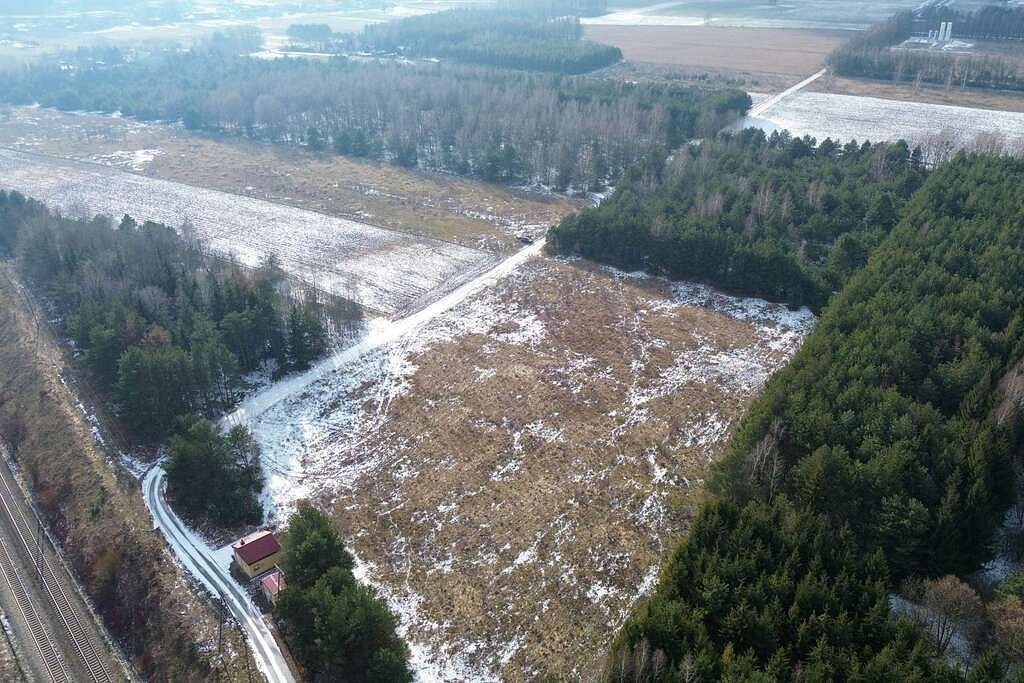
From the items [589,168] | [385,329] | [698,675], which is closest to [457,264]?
[385,329]

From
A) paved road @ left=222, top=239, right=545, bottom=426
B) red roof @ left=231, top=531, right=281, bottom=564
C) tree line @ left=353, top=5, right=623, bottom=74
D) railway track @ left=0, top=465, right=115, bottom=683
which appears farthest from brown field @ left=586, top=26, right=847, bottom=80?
railway track @ left=0, top=465, right=115, bottom=683

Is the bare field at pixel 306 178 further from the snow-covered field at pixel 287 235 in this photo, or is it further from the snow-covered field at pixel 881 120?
the snow-covered field at pixel 881 120

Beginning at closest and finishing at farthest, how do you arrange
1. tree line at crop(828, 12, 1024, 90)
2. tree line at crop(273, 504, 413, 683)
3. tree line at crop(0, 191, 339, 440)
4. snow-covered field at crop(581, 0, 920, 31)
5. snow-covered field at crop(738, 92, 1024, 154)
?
1. tree line at crop(273, 504, 413, 683)
2. tree line at crop(0, 191, 339, 440)
3. snow-covered field at crop(738, 92, 1024, 154)
4. tree line at crop(828, 12, 1024, 90)
5. snow-covered field at crop(581, 0, 920, 31)

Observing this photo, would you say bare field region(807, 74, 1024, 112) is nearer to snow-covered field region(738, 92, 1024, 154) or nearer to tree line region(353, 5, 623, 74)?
snow-covered field region(738, 92, 1024, 154)

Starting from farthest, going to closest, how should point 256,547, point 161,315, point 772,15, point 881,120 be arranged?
point 772,15 < point 881,120 < point 161,315 < point 256,547

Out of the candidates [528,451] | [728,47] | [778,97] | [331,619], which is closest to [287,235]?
[528,451]

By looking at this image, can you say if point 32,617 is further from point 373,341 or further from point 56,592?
point 373,341

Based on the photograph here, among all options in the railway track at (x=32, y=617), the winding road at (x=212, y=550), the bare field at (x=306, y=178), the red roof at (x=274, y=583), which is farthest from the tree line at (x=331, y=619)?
the bare field at (x=306, y=178)
